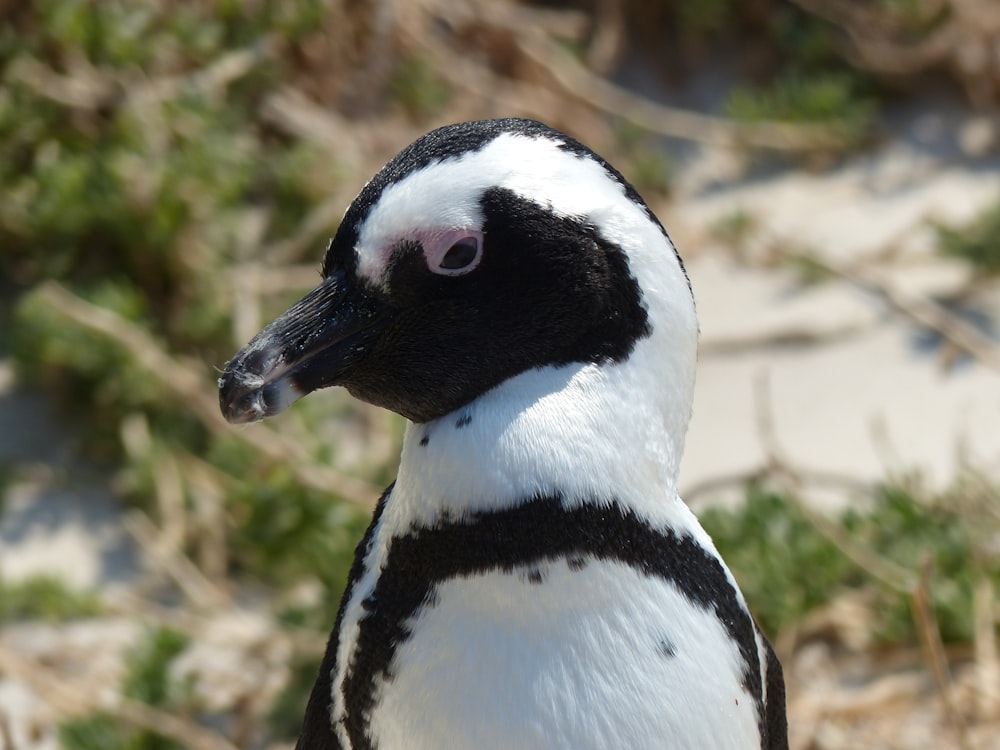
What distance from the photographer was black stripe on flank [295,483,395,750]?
3.56ft

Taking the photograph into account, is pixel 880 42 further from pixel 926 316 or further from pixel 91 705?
pixel 91 705

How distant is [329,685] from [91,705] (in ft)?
2.81

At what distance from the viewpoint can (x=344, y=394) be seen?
8.34 feet

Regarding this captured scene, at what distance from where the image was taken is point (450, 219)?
92 centimetres

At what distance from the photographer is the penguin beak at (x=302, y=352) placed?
938mm

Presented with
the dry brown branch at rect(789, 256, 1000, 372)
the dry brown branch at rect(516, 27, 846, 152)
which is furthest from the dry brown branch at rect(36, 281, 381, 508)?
the dry brown branch at rect(516, 27, 846, 152)

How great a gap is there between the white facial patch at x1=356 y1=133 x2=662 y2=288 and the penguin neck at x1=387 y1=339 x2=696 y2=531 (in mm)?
110

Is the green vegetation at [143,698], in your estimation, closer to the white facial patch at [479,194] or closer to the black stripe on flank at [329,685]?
the black stripe on flank at [329,685]

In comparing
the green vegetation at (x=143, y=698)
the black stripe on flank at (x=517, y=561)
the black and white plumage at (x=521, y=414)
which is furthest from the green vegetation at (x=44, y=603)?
the black and white plumage at (x=521, y=414)

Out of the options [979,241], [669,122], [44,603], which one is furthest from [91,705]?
[669,122]

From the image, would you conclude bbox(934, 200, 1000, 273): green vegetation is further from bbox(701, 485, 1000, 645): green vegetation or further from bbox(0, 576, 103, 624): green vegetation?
bbox(0, 576, 103, 624): green vegetation

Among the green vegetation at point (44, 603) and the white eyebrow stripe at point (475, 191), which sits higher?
the white eyebrow stripe at point (475, 191)

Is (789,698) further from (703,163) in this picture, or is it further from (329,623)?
(703,163)

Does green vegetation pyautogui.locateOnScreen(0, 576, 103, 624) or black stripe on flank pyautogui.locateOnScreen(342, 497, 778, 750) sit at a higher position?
black stripe on flank pyautogui.locateOnScreen(342, 497, 778, 750)
